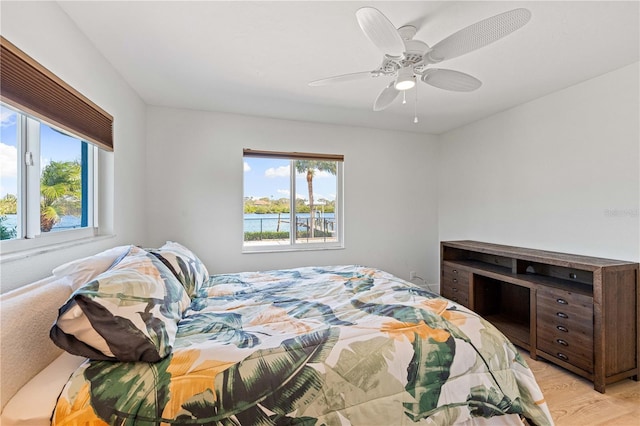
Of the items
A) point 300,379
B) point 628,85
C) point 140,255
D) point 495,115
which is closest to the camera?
point 300,379

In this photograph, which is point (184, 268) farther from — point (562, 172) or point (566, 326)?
point (562, 172)

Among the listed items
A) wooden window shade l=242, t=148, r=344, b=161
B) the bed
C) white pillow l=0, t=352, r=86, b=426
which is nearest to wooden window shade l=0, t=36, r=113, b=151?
the bed

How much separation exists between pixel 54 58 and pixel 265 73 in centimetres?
134

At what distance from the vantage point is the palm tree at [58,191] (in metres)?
1.61

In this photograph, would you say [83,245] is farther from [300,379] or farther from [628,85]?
[628,85]

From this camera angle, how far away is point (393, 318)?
1.49 m

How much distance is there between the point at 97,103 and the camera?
2014 millimetres

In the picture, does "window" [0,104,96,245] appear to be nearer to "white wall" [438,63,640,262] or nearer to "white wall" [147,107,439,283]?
"white wall" [147,107,439,283]

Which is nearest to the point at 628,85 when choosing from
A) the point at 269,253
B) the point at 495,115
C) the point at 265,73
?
the point at 495,115

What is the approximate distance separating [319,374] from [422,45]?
1.82 meters

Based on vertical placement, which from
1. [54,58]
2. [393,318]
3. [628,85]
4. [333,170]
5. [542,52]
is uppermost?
[542,52]

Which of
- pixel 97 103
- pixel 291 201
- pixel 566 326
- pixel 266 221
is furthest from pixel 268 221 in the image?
pixel 566 326

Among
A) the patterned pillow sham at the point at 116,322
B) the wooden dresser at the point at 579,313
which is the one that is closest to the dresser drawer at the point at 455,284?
the wooden dresser at the point at 579,313

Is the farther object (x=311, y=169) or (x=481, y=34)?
(x=311, y=169)
